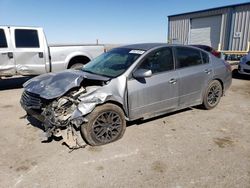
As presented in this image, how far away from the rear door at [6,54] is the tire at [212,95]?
5.98 meters

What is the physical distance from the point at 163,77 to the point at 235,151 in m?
1.73

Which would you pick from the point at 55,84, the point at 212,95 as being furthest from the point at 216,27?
the point at 55,84

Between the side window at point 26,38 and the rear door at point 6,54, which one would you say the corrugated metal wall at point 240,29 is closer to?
the side window at point 26,38

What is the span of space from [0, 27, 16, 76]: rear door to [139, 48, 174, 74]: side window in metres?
5.18

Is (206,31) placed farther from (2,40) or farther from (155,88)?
(155,88)

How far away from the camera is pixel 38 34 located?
26.1 feet

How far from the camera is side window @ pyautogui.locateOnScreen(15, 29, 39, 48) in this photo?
7.61m

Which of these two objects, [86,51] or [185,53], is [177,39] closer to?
[86,51]

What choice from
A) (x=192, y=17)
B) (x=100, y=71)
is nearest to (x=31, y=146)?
(x=100, y=71)

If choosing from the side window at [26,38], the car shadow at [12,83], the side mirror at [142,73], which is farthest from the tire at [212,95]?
the car shadow at [12,83]

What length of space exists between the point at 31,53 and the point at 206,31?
16752 mm

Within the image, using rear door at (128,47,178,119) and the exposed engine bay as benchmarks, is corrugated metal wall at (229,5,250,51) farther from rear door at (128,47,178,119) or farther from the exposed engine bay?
the exposed engine bay

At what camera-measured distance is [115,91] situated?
3.78 meters

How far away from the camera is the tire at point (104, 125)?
3.62m
